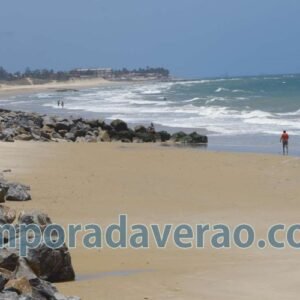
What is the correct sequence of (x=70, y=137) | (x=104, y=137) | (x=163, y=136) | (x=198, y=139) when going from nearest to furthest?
(x=198, y=139), (x=70, y=137), (x=104, y=137), (x=163, y=136)

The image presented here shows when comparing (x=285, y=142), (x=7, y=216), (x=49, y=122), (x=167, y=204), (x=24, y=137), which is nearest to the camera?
(x=7, y=216)

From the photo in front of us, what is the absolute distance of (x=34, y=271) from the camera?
21.5 feet

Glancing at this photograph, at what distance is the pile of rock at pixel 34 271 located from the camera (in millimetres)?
5422

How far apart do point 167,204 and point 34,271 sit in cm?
564

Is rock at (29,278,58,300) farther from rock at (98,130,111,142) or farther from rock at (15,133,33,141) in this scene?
rock at (98,130,111,142)

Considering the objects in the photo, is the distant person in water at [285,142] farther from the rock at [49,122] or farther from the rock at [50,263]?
the rock at [50,263]

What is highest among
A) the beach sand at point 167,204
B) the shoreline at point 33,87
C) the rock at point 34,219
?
the shoreline at point 33,87

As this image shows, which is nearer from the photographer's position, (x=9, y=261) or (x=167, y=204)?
(x=9, y=261)

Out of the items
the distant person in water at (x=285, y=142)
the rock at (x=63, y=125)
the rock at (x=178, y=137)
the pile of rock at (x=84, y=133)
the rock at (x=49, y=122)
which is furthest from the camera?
the rock at (x=49, y=122)

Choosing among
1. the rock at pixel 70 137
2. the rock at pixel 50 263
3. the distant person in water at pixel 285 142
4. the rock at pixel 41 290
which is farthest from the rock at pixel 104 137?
the rock at pixel 41 290

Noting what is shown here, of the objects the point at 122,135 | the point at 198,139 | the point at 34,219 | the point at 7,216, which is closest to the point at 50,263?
the point at 34,219

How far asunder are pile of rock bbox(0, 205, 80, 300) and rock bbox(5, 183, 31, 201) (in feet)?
12.0

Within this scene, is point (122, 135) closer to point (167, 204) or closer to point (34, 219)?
point (167, 204)

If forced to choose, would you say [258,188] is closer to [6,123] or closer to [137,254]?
[137,254]
